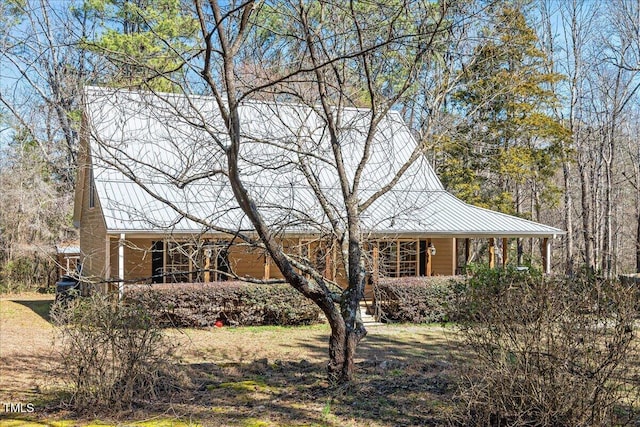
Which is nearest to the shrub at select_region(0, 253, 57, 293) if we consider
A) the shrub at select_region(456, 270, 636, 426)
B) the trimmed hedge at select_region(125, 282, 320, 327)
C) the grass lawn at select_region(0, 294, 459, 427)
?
the trimmed hedge at select_region(125, 282, 320, 327)

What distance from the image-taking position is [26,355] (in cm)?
1032

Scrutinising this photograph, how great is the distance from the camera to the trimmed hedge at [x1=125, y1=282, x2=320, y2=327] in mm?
13148

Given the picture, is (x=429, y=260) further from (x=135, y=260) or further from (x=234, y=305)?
(x=135, y=260)

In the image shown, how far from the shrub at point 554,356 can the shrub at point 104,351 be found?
3.15 metres

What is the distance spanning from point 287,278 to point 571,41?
2524 centimetres

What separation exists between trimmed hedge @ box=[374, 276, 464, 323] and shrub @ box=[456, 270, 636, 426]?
31.3 ft

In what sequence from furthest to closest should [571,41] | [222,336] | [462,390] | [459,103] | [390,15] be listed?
[571,41] → [459,103] → [222,336] → [390,15] → [462,390]

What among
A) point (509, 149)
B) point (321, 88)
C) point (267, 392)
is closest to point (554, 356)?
point (267, 392)

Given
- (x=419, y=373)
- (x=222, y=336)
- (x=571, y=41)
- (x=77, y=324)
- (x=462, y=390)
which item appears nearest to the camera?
(x=462, y=390)

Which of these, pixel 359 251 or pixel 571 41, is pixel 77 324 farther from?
pixel 571 41

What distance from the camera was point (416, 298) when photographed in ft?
47.7

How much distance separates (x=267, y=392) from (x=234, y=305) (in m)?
7.51

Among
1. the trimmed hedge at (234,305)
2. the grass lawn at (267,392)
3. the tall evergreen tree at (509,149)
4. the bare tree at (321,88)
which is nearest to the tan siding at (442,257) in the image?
the tall evergreen tree at (509,149)

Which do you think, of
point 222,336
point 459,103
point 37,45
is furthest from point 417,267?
point 37,45
